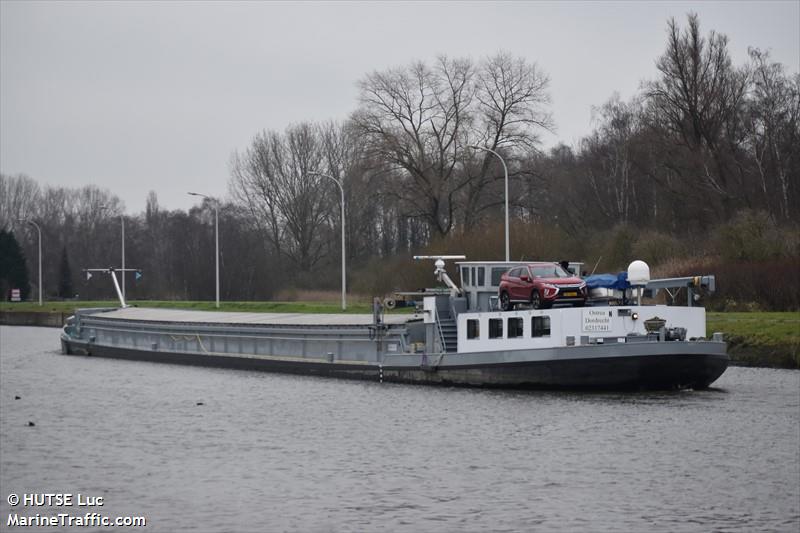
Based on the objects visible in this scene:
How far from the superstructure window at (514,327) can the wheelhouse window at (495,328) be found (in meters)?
0.35

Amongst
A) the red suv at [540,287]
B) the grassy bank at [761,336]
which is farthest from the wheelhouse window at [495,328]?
the grassy bank at [761,336]

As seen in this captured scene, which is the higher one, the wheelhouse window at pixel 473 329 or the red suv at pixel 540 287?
the red suv at pixel 540 287

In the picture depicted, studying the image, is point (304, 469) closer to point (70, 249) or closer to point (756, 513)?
point (756, 513)

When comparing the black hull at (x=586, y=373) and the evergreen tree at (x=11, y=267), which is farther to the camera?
the evergreen tree at (x=11, y=267)

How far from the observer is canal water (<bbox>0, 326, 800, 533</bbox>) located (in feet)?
73.5

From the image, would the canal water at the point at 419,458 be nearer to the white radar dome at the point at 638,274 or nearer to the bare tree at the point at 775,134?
the white radar dome at the point at 638,274

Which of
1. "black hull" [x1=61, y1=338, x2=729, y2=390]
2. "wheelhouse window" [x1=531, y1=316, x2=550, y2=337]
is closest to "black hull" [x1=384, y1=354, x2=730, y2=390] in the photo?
"black hull" [x1=61, y1=338, x2=729, y2=390]

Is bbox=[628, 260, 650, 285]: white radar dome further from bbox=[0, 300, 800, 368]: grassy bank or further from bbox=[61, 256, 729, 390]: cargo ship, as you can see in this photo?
bbox=[0, 300, 800, 368]: grassy bank

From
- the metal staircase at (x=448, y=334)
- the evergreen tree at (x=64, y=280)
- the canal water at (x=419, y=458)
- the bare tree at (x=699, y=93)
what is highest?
the bare tree at (x=699, y=93)

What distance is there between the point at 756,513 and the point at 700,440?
634cm

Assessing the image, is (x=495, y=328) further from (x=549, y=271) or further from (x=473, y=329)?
(x=549, y=271)

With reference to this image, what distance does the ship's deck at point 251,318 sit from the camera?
46787 mm

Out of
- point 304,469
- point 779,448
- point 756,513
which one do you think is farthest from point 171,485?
point 779,448

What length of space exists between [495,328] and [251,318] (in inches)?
786
